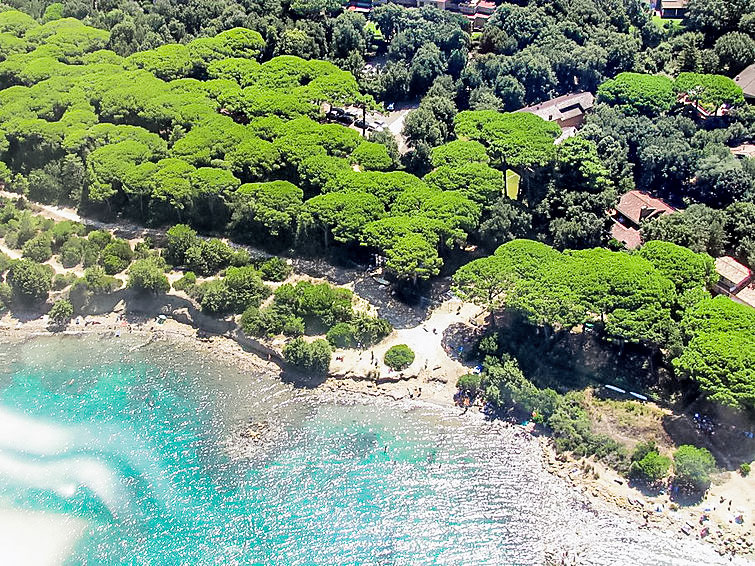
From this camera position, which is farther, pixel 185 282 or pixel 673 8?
pixel 673 8

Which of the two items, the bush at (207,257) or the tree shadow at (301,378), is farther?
the bush at (207,257)

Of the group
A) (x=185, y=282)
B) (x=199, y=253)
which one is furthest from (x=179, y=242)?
(x=185, y=282)

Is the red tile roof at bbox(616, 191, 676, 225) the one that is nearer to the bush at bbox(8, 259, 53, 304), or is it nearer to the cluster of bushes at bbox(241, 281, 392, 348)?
the cluster of bushes at bbox(241, 281, 392, 348)

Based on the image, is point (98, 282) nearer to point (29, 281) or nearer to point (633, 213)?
point (29, 281)

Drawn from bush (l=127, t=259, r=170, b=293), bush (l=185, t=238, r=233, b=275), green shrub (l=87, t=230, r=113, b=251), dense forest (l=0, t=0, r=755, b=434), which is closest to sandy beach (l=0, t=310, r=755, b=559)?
bush (l=127, t=259, r=170, b=293)

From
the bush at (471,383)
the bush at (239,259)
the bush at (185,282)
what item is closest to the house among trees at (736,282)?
the bush at (471,383)

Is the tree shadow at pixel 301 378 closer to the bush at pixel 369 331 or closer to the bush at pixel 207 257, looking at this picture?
the bush at pixel 369 331

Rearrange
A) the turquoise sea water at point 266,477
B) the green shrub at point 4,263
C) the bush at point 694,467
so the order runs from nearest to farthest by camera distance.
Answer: the turquoise sea water at point 266,477 < the bush at point 694,467 < the green shrub at point 4,263
